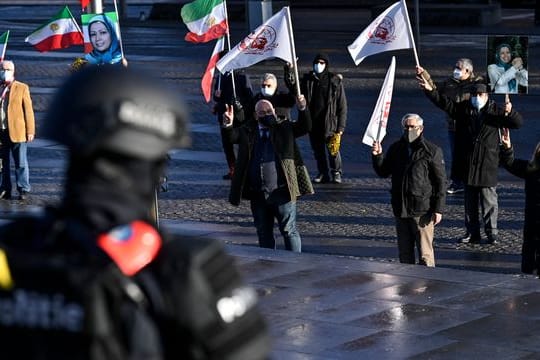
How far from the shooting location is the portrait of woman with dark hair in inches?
491

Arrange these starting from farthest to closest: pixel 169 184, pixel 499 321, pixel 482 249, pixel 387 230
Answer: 1. pixel 169 184
2. pixel 387 230
3. pixel 482 249
4. pixel 499 321

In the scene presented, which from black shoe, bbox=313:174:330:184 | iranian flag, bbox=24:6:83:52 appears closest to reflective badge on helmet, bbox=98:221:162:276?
iranian flag, bbox=24:6:83:52

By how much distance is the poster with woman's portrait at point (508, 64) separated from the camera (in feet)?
42.8

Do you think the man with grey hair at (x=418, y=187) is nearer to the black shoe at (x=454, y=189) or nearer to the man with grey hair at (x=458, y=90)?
the man with grey hair at (x=458, y=90)

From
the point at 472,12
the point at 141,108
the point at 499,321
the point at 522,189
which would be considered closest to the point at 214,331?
the point at 141,108

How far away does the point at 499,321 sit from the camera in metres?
8.77

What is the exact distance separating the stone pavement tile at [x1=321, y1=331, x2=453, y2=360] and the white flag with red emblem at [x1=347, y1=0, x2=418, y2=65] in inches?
216

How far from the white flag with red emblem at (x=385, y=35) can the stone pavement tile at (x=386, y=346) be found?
216 inches

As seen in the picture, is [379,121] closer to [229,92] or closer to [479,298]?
[479,298]

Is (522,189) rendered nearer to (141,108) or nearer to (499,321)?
(499,321)

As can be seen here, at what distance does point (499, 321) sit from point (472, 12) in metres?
26.0

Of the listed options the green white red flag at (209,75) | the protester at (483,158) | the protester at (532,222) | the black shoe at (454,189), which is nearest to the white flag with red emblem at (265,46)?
the green white red flag at (209,75)

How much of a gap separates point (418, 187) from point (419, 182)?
49mm

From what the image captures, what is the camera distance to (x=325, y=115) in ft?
51.3
